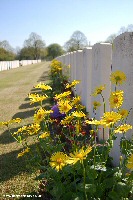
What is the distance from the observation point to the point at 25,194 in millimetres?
3064

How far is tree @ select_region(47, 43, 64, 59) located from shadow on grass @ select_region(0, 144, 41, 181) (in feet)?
279

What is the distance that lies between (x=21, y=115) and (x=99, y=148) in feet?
15.7

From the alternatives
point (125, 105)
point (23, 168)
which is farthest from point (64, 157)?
point (23, 168)

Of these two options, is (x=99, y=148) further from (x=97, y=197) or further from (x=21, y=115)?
(x=21, y=115)

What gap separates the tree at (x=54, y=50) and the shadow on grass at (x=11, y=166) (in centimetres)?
8497

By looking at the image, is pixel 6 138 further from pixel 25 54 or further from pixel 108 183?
pixel 25 54

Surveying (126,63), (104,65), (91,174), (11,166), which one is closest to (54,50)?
(104,65)

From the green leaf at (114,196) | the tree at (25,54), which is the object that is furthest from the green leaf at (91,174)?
the tree at (25,54)

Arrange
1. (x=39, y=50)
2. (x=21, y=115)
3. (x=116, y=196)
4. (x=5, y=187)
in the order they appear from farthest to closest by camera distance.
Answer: (x=39, y=50), (x=21, y=115), (x=5, y=187), (x=116, y=196)

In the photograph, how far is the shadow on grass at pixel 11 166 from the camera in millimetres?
3663

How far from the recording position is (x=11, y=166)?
395 centimetres

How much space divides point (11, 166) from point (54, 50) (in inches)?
3452

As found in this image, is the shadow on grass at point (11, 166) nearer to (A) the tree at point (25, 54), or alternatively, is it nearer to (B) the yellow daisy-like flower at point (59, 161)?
(B) the yellow daisy-like flower at point (59, 161)

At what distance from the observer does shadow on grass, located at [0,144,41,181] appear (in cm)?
366
